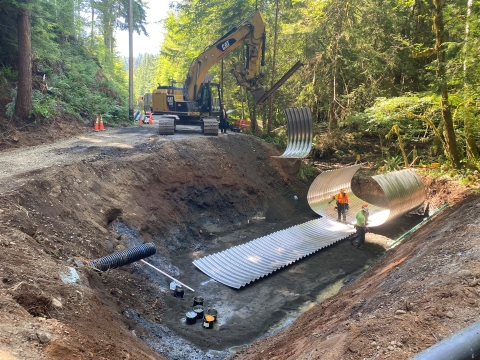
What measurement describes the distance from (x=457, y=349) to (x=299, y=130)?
1483 centimetres

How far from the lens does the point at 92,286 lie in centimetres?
700

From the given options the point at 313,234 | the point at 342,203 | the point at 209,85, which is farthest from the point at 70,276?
the point at 209,85

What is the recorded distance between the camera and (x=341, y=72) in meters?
18.6

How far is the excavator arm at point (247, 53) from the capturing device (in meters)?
16.8

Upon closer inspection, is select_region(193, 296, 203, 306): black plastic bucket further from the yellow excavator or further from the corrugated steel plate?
the yellow excavator

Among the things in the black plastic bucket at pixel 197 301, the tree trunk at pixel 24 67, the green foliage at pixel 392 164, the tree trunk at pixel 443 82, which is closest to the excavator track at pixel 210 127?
the tree trunk at pixel 24 67

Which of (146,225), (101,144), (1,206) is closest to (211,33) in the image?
(101,144)

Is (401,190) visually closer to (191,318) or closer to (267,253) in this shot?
(267,253)

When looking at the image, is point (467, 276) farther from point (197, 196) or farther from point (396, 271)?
point (197, 196)

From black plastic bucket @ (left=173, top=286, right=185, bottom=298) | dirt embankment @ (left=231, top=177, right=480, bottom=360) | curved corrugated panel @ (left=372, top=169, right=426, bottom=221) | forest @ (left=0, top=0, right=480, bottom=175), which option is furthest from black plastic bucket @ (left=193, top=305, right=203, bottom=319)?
forest @ (left=0, top=0, right=480, bottom=175)

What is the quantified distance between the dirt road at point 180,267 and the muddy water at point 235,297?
4 centimetres

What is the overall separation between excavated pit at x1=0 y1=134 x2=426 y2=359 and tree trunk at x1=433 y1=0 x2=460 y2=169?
313cm

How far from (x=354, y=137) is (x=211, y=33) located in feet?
37.5

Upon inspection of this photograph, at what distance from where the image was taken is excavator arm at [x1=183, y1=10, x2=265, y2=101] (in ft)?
55.2
